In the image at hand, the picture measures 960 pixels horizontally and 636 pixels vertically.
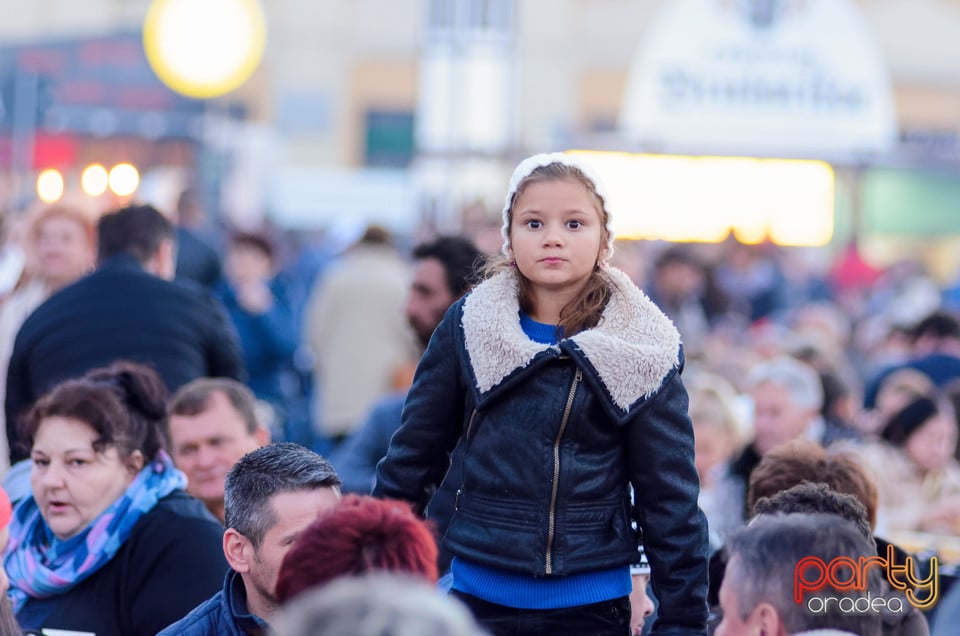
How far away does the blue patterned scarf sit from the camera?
14.1ft

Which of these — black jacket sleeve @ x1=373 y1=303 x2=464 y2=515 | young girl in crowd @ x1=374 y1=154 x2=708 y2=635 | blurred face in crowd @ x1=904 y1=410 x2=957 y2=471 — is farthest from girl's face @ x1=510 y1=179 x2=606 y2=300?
blurred face in crowd @ x1=904 y1=410 x2=957 y2=471

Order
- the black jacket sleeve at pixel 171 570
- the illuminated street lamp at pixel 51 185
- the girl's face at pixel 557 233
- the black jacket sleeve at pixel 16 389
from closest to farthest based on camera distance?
the girl's face at pixel 557 233
the black jacket sleeve at pixel 171 570
the black jacket sleeve at pixel 16 389
the illuminated street lamp at pixel 51 185

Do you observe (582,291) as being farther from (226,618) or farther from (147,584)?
→ (147,584)

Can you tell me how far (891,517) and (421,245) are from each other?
2.32 m

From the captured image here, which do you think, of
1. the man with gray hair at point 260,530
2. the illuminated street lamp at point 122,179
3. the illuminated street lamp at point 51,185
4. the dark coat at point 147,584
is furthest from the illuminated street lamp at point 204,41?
the man with gray hair at point 260,530

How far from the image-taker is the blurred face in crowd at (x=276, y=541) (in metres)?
3.60

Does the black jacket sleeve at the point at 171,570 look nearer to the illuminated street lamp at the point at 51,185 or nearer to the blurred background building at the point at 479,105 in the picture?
the blurred background building at the point at 479,105

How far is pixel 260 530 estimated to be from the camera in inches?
142

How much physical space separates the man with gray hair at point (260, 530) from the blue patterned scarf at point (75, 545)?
680mm

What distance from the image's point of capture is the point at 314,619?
1907 mm

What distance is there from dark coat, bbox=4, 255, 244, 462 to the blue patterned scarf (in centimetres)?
141

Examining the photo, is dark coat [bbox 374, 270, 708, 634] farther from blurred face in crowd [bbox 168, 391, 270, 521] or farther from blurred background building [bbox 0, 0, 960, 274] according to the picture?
blurred background building [bbox 0, 0, 960, 274]

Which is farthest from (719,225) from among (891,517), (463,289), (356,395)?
(463,289)

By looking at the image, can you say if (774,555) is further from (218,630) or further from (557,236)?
(218,630)
